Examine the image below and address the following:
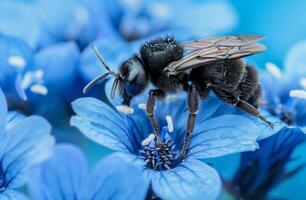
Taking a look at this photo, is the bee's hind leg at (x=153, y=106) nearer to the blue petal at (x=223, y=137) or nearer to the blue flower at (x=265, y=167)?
the blue petal at (x=223, y=137)

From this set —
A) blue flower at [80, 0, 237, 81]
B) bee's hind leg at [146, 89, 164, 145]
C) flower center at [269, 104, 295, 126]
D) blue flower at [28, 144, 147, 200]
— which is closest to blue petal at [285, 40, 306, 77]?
flower center at [269, 104, 295, 126]

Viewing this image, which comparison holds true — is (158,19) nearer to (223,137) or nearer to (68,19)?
(68,19)

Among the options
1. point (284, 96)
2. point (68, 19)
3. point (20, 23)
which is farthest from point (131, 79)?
point (68, 19)

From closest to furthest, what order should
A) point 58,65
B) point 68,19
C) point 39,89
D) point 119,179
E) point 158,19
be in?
1. point 119,179
2. point 39,89
3. point 58,65
4. point 68,19
5. point 158,19

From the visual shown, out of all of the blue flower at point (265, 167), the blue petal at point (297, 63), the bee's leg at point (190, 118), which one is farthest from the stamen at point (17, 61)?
the blue petal at point (297, 63)

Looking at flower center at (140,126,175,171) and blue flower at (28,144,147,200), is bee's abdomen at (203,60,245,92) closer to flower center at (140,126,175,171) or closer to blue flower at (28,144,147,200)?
flower center at (140,126,175,171)

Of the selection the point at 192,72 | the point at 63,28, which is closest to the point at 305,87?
the point at 192,72
